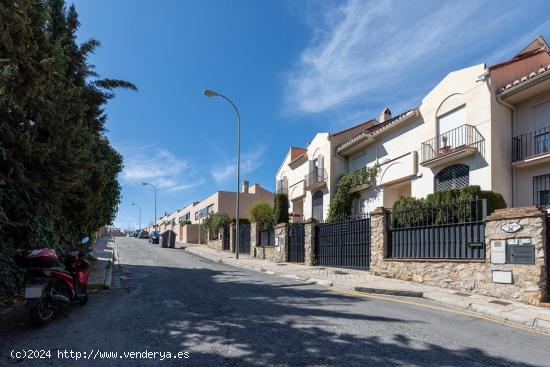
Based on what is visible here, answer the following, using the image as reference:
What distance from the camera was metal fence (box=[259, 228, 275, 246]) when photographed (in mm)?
22250

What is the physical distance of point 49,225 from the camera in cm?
892

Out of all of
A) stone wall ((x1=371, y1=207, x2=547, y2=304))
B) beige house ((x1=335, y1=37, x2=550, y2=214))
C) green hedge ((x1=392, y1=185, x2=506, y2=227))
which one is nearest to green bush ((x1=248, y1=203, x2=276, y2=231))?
beige house ((x1=335, y1=37, x2=550, y2=214))

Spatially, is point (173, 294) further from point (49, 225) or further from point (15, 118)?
point (15, 118)

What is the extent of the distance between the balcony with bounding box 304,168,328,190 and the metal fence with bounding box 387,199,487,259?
44.8 feet

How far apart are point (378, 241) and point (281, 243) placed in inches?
293

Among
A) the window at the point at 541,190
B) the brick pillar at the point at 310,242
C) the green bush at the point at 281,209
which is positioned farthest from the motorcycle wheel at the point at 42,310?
the green bush at the point at 281,209

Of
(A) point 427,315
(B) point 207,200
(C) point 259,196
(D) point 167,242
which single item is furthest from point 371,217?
(B) point 207,200

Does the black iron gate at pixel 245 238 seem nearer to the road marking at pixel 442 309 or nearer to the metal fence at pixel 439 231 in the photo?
the metal fence at pixel 439 231

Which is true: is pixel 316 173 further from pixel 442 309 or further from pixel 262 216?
pixel 442 309

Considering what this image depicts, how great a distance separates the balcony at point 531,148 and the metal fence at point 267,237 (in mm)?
12312

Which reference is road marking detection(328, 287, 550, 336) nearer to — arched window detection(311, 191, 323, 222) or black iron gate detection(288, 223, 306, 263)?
black iron gate detection(288, 223, 306, 263)

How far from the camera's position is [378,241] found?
13633 mm

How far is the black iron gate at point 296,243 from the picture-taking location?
18688 mm

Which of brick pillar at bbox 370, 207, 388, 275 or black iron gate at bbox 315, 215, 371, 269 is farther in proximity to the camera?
black iron gate at bbox 315, 215, 371, 269
